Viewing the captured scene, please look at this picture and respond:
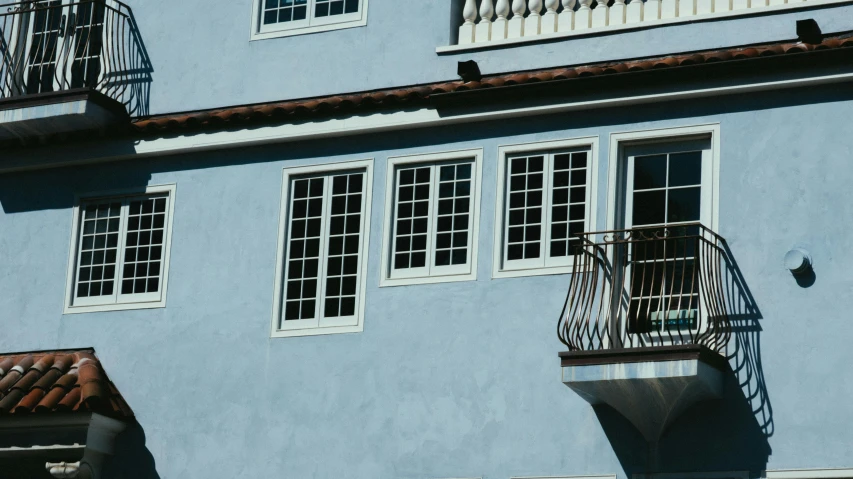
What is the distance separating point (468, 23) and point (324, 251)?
340 centimetres

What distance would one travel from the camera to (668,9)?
2134cm

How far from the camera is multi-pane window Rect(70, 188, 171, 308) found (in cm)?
2311

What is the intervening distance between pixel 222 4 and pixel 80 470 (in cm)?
649

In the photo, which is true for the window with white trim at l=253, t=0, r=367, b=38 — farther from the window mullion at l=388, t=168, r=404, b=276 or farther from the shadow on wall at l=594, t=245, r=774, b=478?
the shadow on wall at l=594, t=245, r=774, b=478

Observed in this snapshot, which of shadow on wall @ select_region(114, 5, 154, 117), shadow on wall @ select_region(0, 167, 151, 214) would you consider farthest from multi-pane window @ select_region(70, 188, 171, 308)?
shadow on wall @ select_region(114, 5, 154, 117)

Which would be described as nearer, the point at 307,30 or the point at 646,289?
the point at 646,289

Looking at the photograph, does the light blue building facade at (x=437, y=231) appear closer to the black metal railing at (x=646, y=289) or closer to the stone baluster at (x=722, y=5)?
the black metal railing at (x=646, y=289)

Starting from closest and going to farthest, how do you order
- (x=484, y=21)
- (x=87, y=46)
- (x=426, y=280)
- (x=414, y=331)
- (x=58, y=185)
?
(x=414, y=331) → (x=426, y=280) → (x=484, y=21) → (x=58, y=185) → (x=87, y=46)

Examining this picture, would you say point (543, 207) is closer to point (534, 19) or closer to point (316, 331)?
point (534, 19)

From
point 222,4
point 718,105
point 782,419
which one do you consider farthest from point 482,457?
point 222,4

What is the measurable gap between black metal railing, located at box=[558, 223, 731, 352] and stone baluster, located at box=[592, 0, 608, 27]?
2.79 metres

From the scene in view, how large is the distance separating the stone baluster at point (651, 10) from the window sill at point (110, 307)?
7003 millimetres

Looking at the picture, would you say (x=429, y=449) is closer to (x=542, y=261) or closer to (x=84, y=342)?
(x=542, y=261)

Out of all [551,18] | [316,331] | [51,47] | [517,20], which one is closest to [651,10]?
[551,18]
